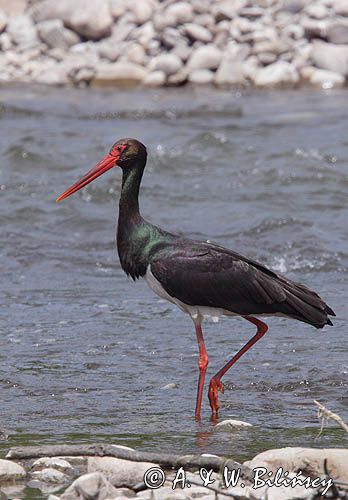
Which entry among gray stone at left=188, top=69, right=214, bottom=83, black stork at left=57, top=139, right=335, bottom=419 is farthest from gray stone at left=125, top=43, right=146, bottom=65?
black stork at left=57, top=139, right=335, bottom=419

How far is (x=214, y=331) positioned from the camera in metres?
7.70

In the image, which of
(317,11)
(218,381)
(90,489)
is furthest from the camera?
(317,11)

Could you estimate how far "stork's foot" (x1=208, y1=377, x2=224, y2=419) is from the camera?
235 inches

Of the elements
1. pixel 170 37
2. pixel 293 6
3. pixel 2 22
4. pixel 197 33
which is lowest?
pixel 2 22

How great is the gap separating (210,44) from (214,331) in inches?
562

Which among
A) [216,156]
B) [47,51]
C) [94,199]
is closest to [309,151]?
[216,156]

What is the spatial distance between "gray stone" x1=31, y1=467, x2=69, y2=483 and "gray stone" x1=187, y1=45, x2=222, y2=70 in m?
16.8

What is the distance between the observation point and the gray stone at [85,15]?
882 inches

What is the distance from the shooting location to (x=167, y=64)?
67.8 feet

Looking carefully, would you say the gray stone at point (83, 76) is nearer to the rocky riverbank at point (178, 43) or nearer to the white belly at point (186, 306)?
the rocky riverbank at point (178, 43)

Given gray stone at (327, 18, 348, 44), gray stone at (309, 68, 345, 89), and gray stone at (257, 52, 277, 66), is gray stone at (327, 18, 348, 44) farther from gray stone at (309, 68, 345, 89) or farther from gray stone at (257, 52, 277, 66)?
gray stone at (257, 52, 277, 66)

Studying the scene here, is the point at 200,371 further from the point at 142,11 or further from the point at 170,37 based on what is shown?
the point at 142,11

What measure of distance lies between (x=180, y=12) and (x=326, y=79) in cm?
323

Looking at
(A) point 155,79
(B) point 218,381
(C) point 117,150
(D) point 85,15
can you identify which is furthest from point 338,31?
(B) point 218,381
